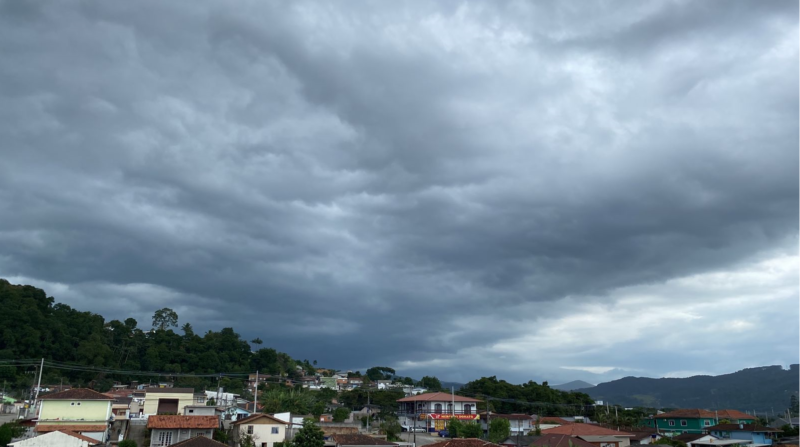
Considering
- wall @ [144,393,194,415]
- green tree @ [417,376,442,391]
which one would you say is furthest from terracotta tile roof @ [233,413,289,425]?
green tree @ [417,376,442,391]

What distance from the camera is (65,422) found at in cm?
6322

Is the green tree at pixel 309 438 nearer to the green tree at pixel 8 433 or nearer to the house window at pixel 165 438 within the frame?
the house window at pixel 165 438

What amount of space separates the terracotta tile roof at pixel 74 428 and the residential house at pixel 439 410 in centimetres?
4833

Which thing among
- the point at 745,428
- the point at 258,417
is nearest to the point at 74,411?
the point at 258,417

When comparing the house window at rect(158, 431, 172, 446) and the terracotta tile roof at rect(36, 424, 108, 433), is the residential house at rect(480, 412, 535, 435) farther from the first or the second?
the terracotta tile roof at rect(36, 424, 108, 433)

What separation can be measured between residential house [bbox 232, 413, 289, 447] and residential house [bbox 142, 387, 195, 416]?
1679cm

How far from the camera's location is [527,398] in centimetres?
12306

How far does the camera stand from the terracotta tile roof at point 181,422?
6206 cm

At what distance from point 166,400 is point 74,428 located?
645 inches

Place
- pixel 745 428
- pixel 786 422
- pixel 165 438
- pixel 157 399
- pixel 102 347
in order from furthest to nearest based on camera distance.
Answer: pixel 102 347, pixel 786 422, pixel 745 428, pixel 157 399, pixel 165 438

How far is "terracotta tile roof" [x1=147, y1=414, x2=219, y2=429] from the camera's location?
62.1m

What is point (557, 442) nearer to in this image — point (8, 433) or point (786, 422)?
point (8, 433)

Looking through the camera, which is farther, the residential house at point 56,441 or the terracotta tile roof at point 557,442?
the terracotta tile roof at point 557,442

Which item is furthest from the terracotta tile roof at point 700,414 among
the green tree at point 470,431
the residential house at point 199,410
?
the residential house at point 199,410
